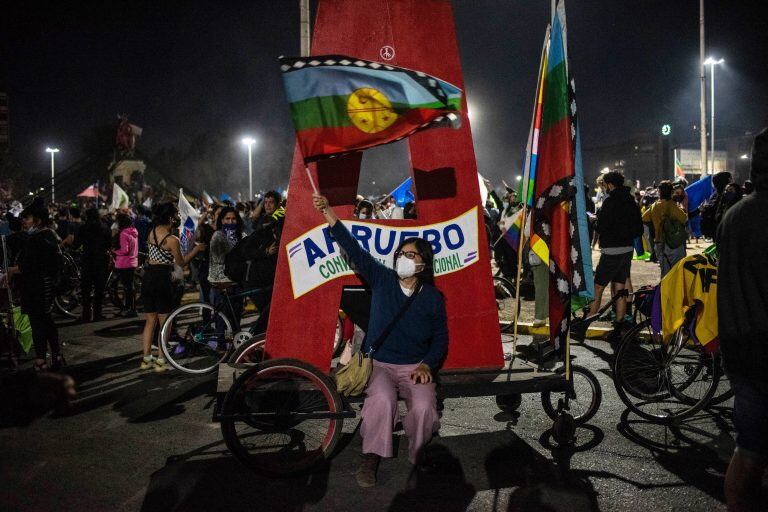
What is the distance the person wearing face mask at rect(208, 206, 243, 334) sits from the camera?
23.7 feet

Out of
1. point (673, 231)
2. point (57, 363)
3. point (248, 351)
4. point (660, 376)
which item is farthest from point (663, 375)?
point (57, 363)

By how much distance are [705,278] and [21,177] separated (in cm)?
7292

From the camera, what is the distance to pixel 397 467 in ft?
13.6

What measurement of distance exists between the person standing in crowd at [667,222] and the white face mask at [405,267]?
646cm

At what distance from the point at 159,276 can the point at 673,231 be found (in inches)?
298

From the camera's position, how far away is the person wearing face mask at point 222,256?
7219 mm

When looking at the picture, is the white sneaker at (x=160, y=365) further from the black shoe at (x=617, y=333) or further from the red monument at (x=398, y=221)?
the black shoe at (x=617, y=333)

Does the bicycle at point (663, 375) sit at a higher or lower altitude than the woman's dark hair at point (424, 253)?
lower

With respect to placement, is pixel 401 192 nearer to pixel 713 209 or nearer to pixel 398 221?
pixel 713 209

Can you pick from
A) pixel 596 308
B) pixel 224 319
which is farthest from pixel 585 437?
pixel 224 319

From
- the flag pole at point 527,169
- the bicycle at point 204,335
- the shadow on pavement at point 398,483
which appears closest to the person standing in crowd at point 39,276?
the bicycle at point 204,335

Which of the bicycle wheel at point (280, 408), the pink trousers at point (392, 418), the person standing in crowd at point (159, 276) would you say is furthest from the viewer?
the person standing in crowd at point (159, 276)

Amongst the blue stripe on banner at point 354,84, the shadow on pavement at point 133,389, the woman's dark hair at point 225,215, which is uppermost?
the blue stripe on banner at point 354,84

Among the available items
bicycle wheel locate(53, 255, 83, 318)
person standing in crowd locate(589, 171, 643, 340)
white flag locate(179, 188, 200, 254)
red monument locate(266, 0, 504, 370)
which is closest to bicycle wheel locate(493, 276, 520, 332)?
person standing in crowd locate(589, 171, 643, 340)
